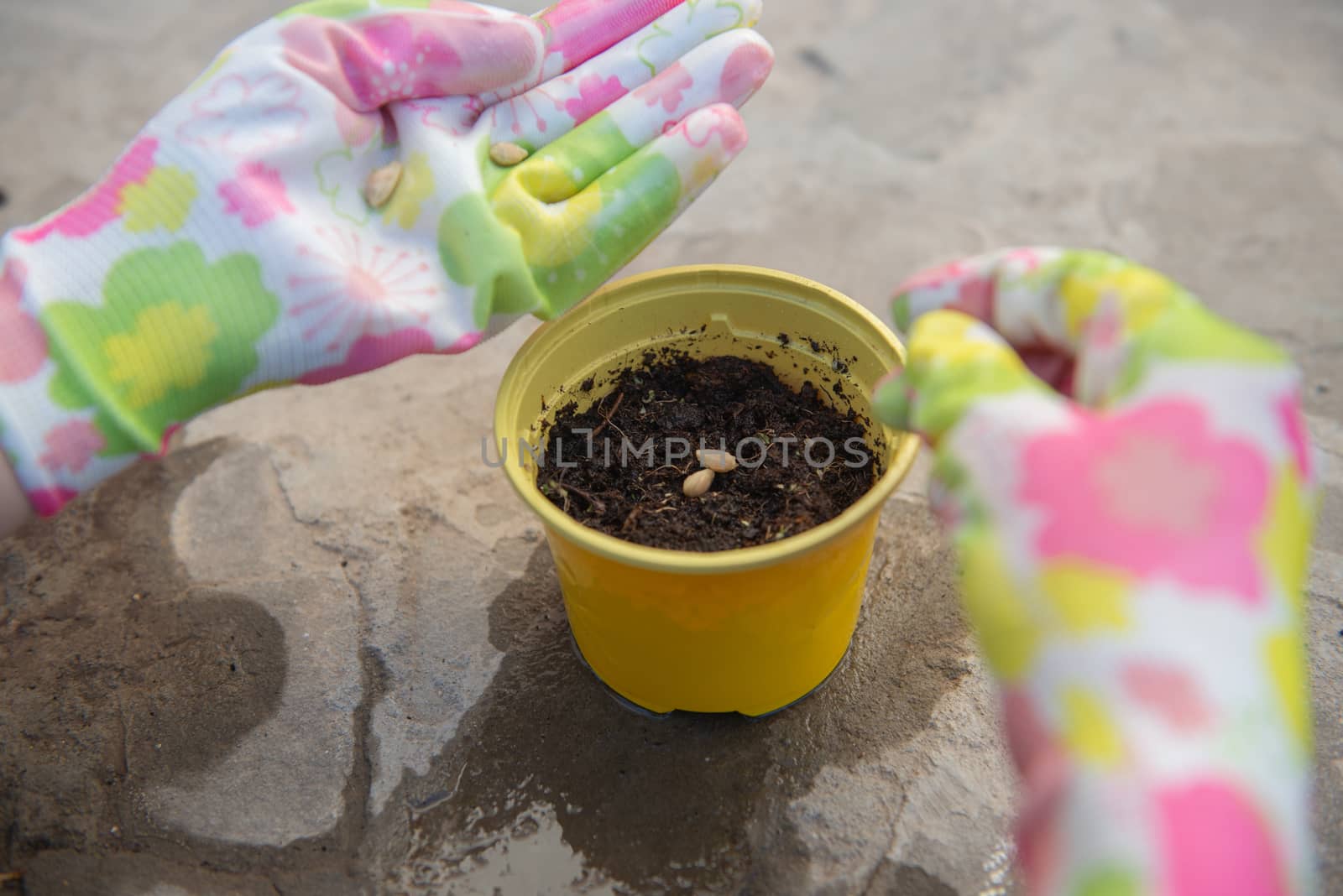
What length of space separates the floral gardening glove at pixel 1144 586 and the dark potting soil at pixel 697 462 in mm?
364

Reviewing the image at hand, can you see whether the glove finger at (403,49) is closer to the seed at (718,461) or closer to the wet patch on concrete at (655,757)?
the seed at (718,461)

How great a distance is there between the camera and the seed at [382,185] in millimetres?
1034

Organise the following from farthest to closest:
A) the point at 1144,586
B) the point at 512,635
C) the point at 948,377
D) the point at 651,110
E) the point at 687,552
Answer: the point at 512,635 < the point at 651,110 < the point at 687,552 < the point at 948,377 < the point at 1144,586

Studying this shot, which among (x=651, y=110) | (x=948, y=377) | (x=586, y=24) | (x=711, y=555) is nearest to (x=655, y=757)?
(x=711, y=555)

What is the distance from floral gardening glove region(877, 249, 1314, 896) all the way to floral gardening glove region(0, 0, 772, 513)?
504 mm

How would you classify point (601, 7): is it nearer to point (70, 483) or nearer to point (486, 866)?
point (70, 483)

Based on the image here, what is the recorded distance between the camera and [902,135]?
2.06 metres

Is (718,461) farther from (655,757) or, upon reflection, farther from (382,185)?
(382,185)

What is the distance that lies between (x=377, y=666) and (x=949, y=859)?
2.40 ft

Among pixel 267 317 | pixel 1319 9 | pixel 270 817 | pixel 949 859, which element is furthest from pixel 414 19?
pixel 1319 9

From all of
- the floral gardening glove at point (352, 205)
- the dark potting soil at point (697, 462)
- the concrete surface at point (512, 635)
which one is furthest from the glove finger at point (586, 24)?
the concrete surface at point (512, 635)

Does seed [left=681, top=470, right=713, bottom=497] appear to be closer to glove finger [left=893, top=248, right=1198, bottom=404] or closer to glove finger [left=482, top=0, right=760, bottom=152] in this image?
glove finger [left=893, top=248, right=1198, bottom=404]

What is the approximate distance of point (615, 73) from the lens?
3.69 ft

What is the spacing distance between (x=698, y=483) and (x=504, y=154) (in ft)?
1.41
